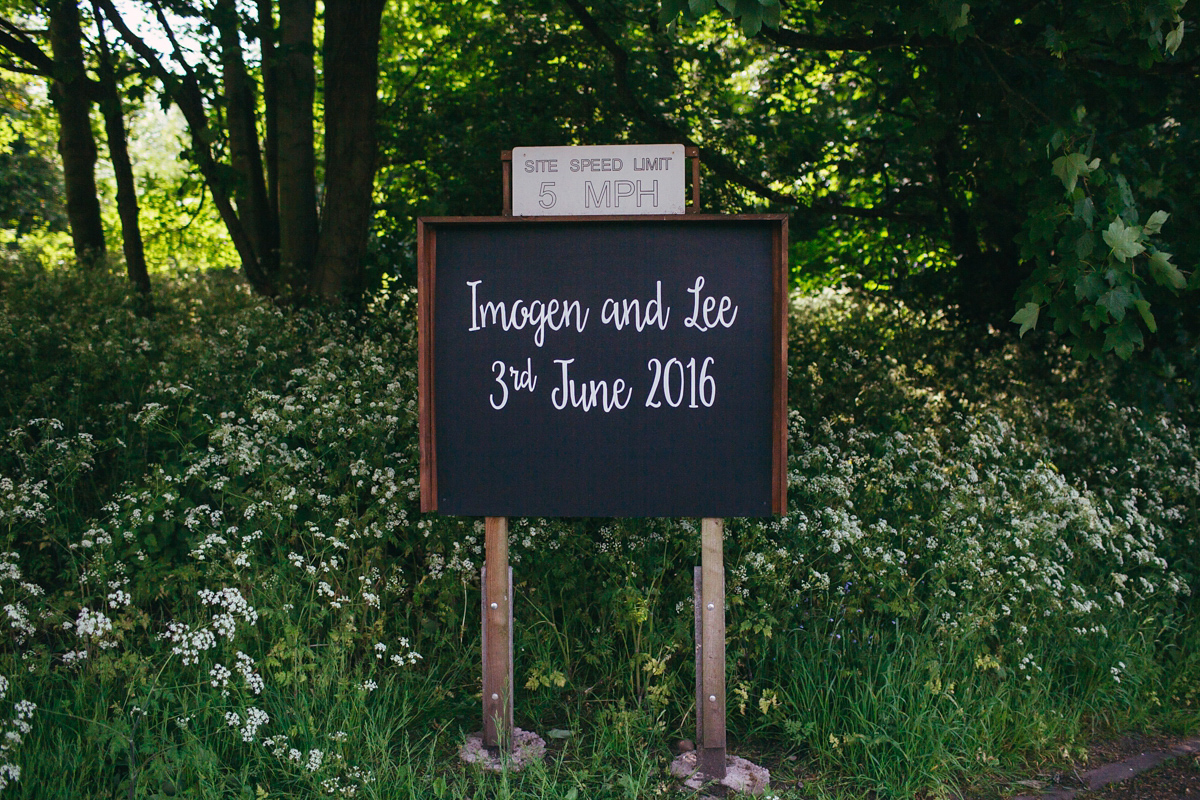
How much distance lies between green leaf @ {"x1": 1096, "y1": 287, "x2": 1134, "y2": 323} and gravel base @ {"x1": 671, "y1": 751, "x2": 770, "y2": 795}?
2320 mm

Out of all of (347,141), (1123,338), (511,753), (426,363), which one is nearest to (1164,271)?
(1123,338)

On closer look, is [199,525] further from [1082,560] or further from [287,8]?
[287,8]

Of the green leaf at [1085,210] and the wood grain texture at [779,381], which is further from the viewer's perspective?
the green leaf at [1085,210]

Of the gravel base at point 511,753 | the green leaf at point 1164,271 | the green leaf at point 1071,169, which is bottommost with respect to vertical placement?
the gravel base at point 511,753

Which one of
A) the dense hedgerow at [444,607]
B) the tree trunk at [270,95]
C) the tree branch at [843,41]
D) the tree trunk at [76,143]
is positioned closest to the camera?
the dense hedgerow at [444,607]

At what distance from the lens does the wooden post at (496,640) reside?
3459 mm

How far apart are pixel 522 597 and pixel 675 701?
825 mm

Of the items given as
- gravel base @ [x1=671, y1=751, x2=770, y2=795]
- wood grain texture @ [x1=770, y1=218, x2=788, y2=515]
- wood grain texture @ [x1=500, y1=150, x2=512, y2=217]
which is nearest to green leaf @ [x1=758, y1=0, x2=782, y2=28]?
wood grain texture @ [x1=770, y1=218, x2=788, y2=515]

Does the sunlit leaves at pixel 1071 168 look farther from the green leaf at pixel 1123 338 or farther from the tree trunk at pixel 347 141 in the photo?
the tree trunk at pixel 347 141

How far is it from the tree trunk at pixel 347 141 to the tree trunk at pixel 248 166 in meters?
0.78

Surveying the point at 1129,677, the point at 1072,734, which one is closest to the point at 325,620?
the point at 1072,734

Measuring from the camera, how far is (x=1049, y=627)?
4266mm

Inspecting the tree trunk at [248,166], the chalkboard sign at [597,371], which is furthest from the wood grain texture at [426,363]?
the tree trunk at [248,166]

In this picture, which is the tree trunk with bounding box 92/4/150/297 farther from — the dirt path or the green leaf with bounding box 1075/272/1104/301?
the dirt path
